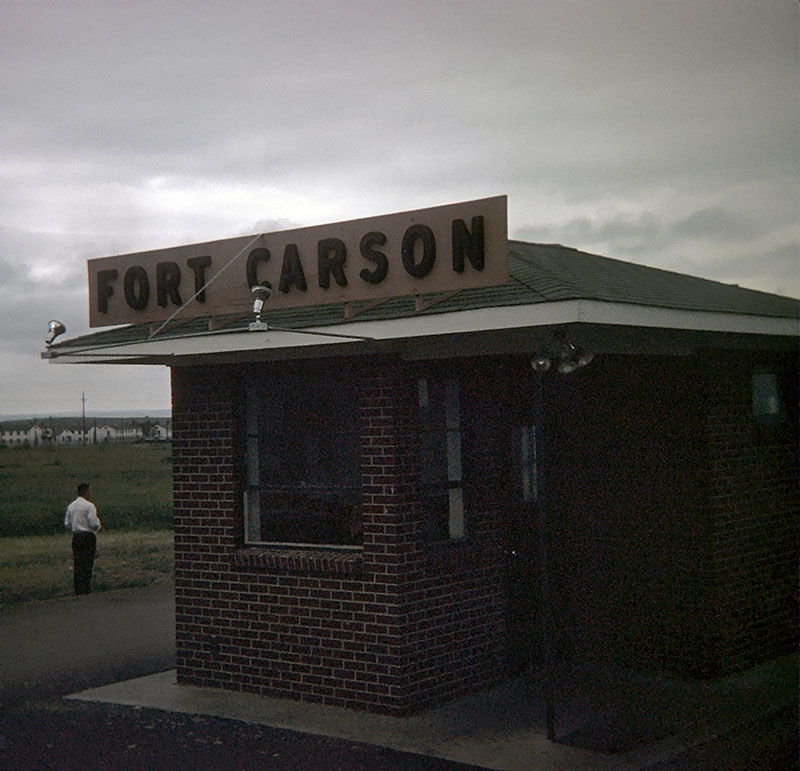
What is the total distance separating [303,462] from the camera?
9.67 metres

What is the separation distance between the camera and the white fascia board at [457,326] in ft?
23.6

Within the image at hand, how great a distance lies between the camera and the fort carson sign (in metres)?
7.72

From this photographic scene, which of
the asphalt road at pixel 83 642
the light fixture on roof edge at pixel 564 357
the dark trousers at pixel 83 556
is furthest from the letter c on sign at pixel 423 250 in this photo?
the dark trousers at pixel 83 556

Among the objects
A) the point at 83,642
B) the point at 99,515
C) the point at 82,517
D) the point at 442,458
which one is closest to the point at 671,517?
the point at 442,458

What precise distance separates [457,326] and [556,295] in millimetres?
791

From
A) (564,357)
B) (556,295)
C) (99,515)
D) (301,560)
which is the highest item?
(556,295)

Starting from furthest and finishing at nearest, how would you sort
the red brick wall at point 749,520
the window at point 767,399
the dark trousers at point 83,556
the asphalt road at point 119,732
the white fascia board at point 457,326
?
the dark trousers at point 83,556 < the window at point 767,399 < the red brick wall at point 749,520 < the asphalt road at point 119,732 < the white fascia board at point 457,326

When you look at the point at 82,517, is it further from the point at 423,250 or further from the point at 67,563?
the point at 67,563

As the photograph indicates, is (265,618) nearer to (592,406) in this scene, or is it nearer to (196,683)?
(196,683)

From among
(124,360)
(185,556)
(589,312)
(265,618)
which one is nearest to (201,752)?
(265,618)

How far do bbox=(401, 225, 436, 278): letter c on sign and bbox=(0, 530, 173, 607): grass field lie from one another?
13.2 meters

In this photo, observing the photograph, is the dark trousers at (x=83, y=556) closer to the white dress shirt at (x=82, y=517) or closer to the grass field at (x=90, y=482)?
the white dress shirt at (x=82, y=517)

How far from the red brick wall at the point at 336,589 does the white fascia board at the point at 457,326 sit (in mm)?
850

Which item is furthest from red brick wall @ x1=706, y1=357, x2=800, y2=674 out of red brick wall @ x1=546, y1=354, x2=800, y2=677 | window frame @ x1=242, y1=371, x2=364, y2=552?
window frame @ x1=242, y1=371, x2=364, y2=552
